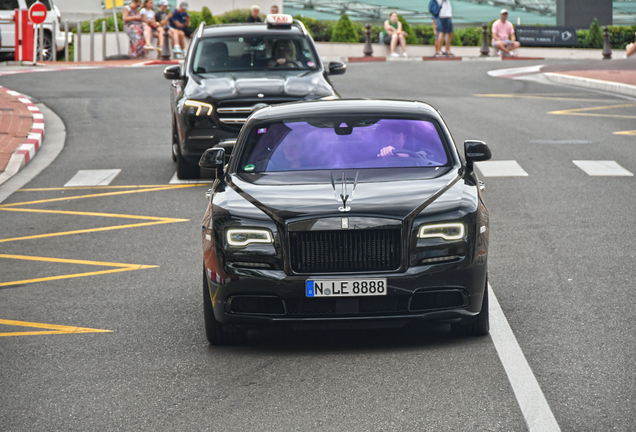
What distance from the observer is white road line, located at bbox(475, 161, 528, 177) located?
14336 millimetres

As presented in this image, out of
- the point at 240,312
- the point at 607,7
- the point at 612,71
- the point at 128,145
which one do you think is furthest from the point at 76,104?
the point at 607,7

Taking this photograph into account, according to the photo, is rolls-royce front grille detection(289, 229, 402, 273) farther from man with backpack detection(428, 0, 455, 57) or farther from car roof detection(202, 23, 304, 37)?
man with backpack detection(428, 0, 455, 57)

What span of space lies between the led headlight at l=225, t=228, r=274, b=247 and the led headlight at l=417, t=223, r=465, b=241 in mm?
876

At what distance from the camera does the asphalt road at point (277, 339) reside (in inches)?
208

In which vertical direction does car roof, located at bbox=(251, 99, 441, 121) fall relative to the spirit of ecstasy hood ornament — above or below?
above

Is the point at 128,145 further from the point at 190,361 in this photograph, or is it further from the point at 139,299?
the point at 190,361

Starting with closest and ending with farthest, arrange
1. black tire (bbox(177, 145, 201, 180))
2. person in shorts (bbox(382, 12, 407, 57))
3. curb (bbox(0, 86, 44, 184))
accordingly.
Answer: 1. black tire (bbox(177, 145, 201, 180))
2. curb (bbox(0, 86, 44, 184))
3. person in shorts (bbox(382, 12, 407, 57))

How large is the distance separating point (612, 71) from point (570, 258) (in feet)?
70.5

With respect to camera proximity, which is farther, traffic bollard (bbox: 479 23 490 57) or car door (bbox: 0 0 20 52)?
traffic bollard (bbox: 479 23 490 57)

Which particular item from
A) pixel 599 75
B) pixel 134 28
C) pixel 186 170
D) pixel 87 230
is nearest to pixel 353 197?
pixel 87 230

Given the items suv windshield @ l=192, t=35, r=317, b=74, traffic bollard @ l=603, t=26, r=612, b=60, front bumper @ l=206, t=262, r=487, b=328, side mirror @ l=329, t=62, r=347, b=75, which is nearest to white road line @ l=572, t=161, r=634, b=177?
side mirror @ l=329, t=62, r=347, b=75

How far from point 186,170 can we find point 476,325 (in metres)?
8.06

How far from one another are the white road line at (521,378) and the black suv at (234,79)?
6448 mm

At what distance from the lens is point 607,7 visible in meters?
51.0
